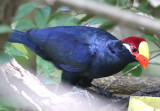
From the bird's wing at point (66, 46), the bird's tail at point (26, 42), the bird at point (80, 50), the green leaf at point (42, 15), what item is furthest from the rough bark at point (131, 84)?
the green leaf at point (42, 15)

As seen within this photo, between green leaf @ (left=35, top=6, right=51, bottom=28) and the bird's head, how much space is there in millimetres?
788

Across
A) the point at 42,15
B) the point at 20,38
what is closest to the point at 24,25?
the point at 42,15

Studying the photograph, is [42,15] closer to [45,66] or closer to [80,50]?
[45,66]

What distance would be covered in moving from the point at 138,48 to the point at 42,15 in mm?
960

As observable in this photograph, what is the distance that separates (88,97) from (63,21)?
41.8 inches

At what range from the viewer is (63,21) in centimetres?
259

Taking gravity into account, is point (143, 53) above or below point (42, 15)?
below

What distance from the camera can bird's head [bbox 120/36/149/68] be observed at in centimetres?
167

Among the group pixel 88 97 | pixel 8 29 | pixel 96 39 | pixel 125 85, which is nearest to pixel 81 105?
pixel 88 97

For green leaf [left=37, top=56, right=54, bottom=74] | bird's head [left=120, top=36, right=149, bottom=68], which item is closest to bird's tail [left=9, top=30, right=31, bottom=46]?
green leaf [left=37, top=56, right=54, bottom=74]

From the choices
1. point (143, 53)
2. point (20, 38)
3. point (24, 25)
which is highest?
point (24, 25)

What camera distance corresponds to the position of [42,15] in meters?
2.26

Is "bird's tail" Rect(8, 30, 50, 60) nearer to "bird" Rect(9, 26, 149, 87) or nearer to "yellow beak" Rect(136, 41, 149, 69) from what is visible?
"bird" Rect(9, 26, 149, 87)

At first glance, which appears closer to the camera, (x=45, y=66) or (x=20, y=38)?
(x=20, y=38)
